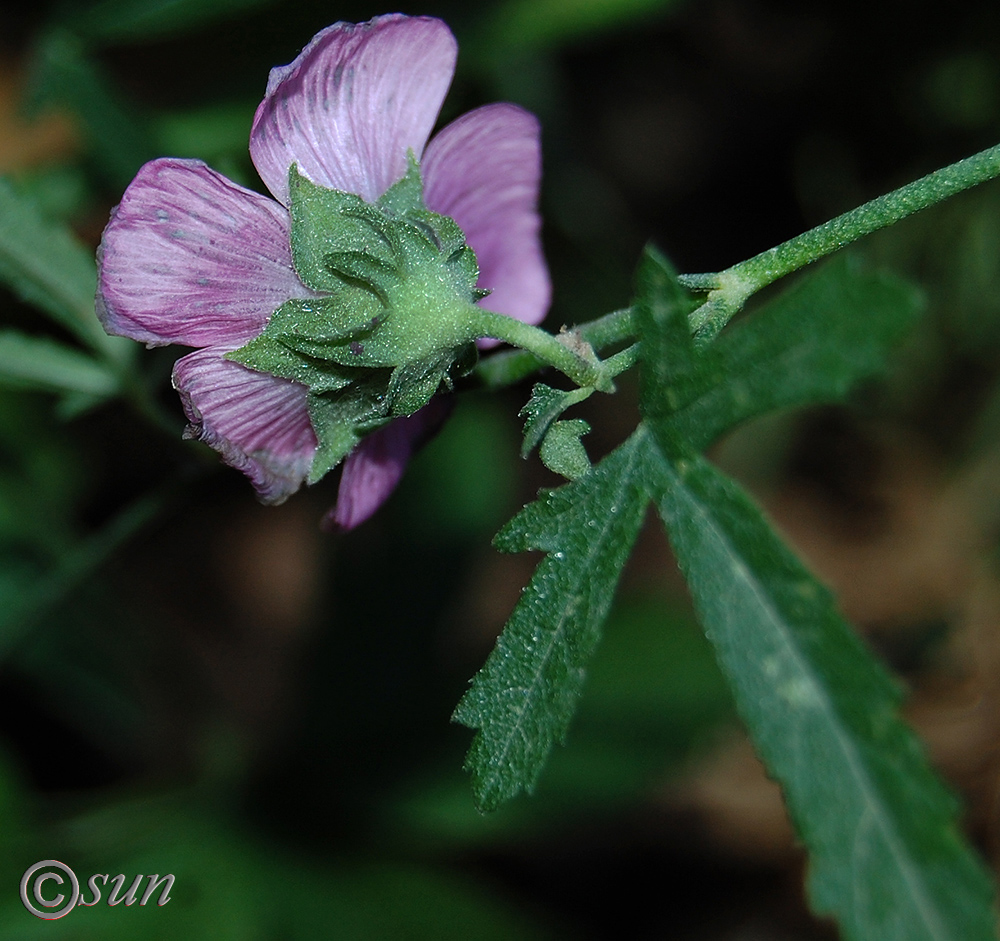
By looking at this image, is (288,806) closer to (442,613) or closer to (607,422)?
(442,613)

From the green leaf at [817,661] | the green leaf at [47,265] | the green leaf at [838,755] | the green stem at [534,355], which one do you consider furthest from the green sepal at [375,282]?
the green leaf at [47,265]

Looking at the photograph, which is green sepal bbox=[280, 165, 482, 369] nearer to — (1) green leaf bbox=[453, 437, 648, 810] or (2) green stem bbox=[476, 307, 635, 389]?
(2) green stem bbox=[476, 307, 635, 389]

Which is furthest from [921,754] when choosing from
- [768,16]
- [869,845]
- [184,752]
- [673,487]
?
[768,16]

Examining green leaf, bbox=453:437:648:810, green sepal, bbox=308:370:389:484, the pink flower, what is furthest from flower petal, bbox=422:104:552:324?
green leaf, bbox=453:437:648:810

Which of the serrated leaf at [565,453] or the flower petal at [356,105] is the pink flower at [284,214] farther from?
the serrated leaf at [565,453]

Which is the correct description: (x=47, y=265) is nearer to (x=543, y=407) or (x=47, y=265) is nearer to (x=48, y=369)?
(x=48, y=369)

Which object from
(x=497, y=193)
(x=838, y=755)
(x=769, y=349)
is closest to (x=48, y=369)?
(x=497, y=193)
